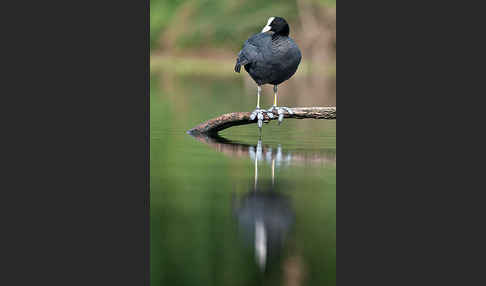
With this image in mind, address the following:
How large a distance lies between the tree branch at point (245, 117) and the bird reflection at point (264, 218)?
3.13 meters

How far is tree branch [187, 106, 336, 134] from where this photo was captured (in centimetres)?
973

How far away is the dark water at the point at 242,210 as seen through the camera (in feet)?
14.9

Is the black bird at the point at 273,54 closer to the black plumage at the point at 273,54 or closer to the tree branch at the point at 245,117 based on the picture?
the black plumage at the point at 273,54

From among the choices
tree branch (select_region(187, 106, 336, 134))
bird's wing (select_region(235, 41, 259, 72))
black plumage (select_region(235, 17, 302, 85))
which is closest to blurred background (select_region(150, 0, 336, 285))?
tree branch (select_region(187, 106, 336, 134))

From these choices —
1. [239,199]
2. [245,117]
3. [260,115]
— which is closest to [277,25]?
[260,115]

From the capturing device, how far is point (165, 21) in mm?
26594

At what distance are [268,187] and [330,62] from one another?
1906 centimetres

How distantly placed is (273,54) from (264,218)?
380 cm

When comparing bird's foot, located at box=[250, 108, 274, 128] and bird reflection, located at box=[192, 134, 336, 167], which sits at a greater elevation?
bird's foot, located at box=[250, 108, 274, 128]

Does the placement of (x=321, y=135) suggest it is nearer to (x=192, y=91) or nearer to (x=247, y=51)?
(x=247, y=51)

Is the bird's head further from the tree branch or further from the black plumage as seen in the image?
the tree branch

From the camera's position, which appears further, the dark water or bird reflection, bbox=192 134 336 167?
bird reflection, bbox=192 134 336 167

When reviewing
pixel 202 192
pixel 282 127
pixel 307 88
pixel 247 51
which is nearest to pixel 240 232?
pixel 202 192

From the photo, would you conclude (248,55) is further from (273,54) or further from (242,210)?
(242,210)
